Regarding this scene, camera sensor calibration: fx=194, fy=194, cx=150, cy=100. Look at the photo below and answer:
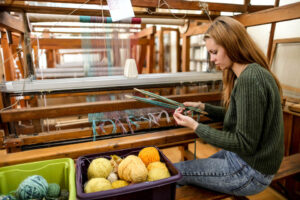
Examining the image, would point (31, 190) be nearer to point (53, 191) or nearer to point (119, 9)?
point (53, 191)

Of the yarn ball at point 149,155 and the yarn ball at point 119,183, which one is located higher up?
the yarn ball at point 149,155

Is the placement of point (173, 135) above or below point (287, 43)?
below

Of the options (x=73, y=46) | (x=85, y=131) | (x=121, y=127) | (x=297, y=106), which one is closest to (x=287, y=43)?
(x=297, y=106)

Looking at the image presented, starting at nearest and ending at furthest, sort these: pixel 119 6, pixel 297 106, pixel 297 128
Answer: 1. pixel 119 6
2. pixel 297 106
3. pixel 297 128

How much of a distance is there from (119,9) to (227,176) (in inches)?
44.8

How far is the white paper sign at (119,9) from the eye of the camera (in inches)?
46.6

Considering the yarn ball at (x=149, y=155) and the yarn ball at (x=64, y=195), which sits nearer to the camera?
the yarn ball at (x=64, y=195)

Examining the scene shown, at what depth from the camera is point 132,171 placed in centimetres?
78

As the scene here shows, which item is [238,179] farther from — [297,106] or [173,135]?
Result: [297,106]

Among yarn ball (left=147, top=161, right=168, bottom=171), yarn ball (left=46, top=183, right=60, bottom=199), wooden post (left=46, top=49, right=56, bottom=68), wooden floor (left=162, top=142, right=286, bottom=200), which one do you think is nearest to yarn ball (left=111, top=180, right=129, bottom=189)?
yarn ball (left=147, top=161, right=168, bottom=171)

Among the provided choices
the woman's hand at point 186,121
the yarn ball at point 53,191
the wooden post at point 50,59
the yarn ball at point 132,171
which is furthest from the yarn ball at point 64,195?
the wooden post at point 50,59

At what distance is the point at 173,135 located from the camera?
112 cm

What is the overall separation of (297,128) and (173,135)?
1.52 meters

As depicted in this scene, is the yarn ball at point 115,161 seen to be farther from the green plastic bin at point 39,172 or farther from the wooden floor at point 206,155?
the wooden floor at point 206,155
